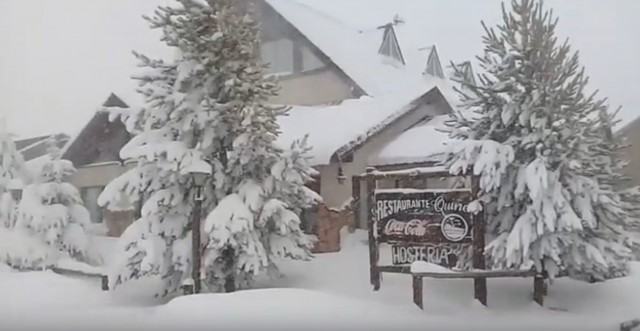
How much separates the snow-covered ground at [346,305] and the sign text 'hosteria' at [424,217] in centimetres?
8

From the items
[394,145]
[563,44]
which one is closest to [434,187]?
[394,145]

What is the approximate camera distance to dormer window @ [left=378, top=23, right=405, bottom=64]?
2260 millimetres

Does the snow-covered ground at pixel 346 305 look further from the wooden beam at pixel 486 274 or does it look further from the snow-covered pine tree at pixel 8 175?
the snow-covered pine tree at pixel 8 175

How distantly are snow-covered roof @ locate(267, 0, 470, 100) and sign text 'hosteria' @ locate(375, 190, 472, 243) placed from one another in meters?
0.30

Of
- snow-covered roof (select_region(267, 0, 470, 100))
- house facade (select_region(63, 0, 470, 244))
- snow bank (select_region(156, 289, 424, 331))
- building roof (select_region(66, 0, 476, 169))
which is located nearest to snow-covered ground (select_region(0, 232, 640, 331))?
snow bank (select_region(156, 289, 424, 331))

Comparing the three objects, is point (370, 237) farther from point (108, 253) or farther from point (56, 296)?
point (56, 296)

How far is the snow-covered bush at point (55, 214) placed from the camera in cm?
235

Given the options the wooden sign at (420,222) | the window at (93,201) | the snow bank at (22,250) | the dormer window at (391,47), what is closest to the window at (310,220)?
the wooden sign at (420,222)

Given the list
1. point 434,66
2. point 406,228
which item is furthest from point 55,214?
point 434,66

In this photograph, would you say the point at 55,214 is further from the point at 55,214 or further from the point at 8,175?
the point at 8,175

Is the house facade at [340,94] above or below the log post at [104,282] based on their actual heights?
above

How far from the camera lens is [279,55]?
2.27 metres

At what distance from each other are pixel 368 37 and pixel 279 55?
269 millimetres

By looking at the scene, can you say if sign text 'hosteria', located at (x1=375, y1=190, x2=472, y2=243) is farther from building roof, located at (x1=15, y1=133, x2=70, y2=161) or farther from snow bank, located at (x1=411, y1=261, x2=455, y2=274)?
building roof, located at (x1=15, y1=133, x2=70, y2=161)
